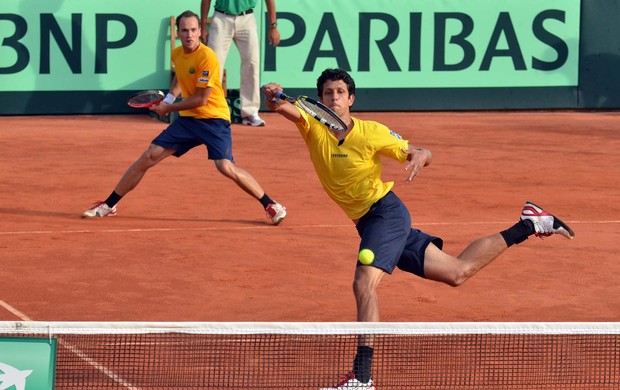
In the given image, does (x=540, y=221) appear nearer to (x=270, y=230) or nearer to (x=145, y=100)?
(x=270, y=230)

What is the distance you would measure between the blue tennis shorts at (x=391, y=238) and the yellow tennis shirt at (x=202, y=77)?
167 inches

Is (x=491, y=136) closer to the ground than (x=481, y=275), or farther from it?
farther from it

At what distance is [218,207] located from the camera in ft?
43.0

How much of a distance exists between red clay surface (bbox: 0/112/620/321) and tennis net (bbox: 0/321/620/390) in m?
0.92

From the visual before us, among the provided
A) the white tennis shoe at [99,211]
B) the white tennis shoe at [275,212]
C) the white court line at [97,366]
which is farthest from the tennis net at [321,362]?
the white tennis shoe at [99,211]

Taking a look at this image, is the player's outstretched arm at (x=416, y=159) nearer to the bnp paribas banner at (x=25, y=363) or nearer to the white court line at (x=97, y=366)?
the white court line at (x=97, y=366)

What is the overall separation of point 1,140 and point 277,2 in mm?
5326

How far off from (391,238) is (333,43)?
523 inches

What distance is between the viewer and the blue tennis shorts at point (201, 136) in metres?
12.0

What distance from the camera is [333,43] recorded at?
20.7 meters

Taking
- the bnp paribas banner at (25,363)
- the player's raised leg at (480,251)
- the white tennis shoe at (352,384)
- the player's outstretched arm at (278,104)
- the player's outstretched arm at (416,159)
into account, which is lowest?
the white tennis shoe at (352,384)

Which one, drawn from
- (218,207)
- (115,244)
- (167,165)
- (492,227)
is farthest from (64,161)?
(492,227)

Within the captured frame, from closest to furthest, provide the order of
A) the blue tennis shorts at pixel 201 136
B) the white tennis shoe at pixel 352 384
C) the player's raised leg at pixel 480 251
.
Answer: the white tennis shoe at pixel 352 384, the player's raised leg at pixel 480 251, the blue tennis shorts at pixel 201 136

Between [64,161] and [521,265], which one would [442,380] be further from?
[64,161]
